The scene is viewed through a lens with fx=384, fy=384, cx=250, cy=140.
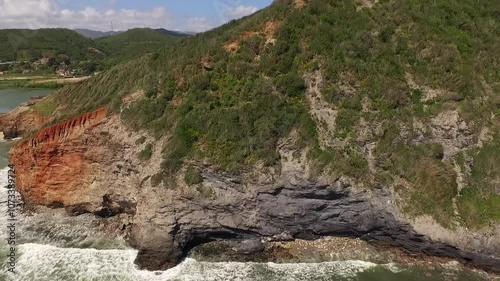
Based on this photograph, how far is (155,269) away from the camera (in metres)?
20.7

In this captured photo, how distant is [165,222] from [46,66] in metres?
128

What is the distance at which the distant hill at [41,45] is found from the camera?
146625 millimetres

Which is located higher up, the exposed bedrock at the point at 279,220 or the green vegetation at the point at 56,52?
the green vegetation at the point at 56,52

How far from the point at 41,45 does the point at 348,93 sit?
6699 inches

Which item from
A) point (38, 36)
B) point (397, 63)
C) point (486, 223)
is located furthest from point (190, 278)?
point (38, 36)

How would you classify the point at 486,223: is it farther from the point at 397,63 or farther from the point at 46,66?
the point at 46,66

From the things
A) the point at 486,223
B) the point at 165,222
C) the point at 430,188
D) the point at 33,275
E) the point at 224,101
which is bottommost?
the point at 33,275

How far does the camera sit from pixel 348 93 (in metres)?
23.4

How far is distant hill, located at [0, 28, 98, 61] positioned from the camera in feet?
481

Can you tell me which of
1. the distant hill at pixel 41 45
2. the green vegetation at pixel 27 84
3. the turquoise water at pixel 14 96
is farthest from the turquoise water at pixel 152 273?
the distant hill at pixel 41 45

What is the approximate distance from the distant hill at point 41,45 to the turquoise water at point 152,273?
462 feet

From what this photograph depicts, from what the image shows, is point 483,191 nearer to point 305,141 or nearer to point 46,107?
point 305,141

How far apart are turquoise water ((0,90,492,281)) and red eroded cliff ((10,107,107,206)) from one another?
10.9ft

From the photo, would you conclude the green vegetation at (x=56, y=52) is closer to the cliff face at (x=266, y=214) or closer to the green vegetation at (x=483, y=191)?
the cliff face at (x=266, y=214)
